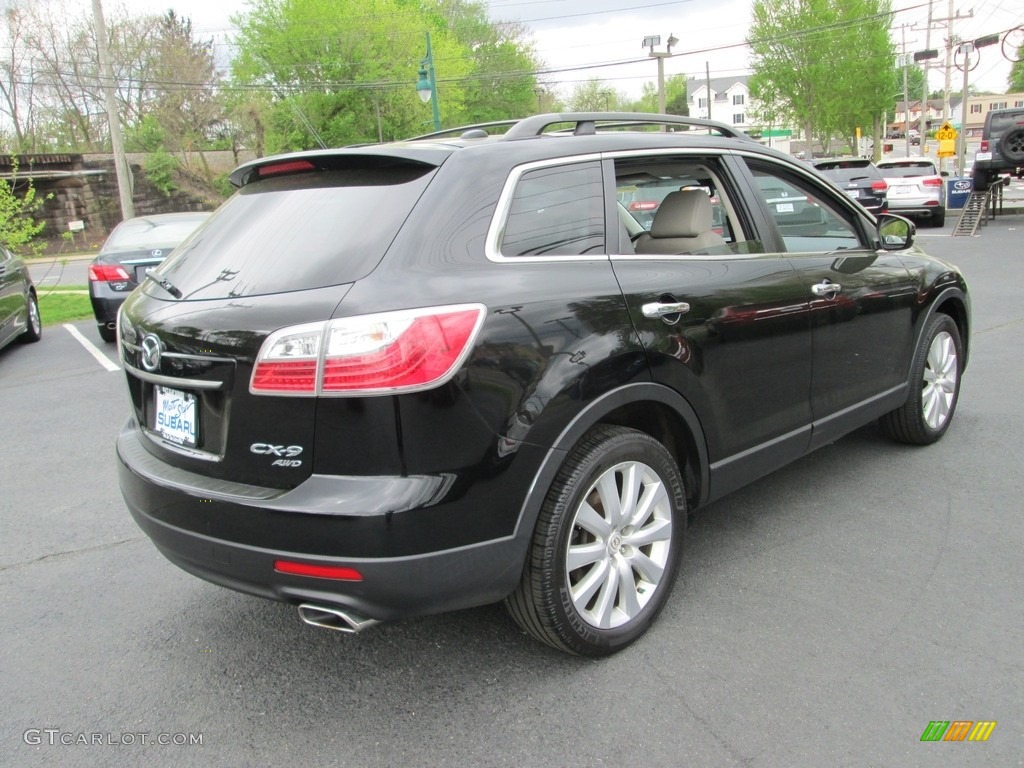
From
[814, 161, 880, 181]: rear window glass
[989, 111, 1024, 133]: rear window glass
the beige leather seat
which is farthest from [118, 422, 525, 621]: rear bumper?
[989, 111, 1024, 133]: rear window glass

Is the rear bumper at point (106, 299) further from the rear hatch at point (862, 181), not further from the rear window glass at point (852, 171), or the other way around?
the rear window glass at point (852, 171)

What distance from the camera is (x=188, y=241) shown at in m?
3.16

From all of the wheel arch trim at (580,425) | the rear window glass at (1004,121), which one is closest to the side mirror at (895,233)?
the wheel arch trim at (580,425)

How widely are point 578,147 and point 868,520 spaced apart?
2234mm

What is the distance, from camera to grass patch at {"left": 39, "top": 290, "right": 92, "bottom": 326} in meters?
11.9

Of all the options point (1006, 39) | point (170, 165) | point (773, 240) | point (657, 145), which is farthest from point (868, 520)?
point (170, 165)

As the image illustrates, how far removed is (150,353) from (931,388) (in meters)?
4.07

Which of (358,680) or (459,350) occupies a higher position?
(459,350)

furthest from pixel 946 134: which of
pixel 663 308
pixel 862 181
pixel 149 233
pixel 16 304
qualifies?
pixel 663 308

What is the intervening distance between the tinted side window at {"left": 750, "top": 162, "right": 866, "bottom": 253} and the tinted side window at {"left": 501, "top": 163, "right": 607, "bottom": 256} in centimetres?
109

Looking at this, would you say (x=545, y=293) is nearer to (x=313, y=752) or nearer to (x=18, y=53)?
(x=313, y=752)

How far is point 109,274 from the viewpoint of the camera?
881cm

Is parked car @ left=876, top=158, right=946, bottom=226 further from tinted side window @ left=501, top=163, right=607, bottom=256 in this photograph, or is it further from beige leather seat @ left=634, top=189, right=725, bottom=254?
tinted side window @ left=501, top=163, right=607, bottom=256

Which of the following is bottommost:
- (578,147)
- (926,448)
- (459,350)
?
(926,448)
